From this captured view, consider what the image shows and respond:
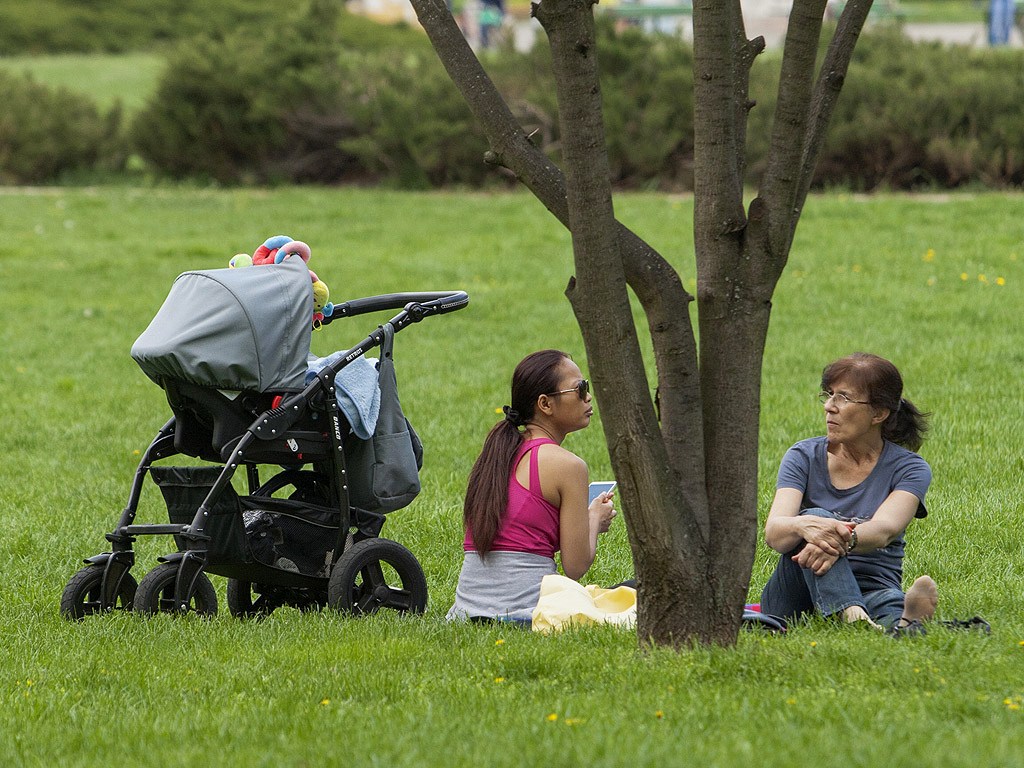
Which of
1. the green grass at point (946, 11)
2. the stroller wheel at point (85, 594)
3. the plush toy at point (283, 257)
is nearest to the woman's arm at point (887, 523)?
the plush toy at point (283, 257)

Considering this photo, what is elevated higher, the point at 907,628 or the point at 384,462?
the point at 384,462

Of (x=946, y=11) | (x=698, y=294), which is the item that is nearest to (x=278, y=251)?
(x=698, y=294)

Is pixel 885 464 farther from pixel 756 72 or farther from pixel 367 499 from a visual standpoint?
pixel 756 72

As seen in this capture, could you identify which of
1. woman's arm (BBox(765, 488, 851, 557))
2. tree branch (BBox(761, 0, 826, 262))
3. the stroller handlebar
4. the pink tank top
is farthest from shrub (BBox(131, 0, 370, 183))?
tree branch (BBox(761, 0, 826, 262))

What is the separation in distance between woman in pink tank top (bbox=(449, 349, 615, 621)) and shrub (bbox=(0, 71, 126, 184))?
17.1 meters

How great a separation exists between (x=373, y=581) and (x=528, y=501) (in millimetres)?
723

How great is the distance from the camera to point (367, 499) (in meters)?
5.22

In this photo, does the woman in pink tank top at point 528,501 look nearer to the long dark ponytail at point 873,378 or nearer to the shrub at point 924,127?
the long dark ponytail at point 873,378

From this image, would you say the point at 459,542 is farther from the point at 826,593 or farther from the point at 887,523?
the point at 887,523

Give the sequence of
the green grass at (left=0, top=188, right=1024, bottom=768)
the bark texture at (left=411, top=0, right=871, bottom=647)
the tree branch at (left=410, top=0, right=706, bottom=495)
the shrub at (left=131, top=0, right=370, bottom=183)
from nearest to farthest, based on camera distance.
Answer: the green grass at (left=0, top=188, right=1024, bottom=768), the bark texture at (left=411, top=0, right=871, bottom=647), the tree branch at (left=410, top=0, right=706, bottom=495), the shrub at (left=131, top=0, right=370, bottom=183)

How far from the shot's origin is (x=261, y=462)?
196 inches

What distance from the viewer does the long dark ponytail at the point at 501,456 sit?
483 centimetres

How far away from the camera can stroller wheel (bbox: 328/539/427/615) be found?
16.4ft

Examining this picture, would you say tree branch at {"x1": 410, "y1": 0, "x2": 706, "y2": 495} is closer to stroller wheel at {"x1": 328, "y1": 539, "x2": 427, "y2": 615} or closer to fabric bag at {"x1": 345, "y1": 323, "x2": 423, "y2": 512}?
fabric bag at {"x1": 345, "y1": 323, "x2": 423, "y2": 512}
